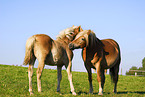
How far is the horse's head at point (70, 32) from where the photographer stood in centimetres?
905

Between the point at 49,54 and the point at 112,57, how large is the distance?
11.5ft

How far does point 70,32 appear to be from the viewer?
9062 millimetres

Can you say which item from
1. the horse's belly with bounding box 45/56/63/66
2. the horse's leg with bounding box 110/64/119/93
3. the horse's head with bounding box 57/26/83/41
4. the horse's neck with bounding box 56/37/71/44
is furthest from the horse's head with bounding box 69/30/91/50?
the horse's leg with bounding box 110/64/119/93

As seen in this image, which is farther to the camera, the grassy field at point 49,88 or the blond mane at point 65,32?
the blond mane at point 65,32

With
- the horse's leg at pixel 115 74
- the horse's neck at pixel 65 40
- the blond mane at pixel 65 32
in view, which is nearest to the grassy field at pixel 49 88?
A: the horse's leg at pixel 115 74

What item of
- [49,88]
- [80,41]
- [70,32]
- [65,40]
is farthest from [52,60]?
[49,88]

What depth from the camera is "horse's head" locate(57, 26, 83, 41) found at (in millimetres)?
9047

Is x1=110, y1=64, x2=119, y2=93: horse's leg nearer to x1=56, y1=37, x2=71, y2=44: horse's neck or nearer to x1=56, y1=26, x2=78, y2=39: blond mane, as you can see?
x1=56, y1=37, x2=71, y2=44: horse's neck

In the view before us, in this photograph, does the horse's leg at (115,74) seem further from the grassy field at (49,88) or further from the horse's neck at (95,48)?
the horse's neck at (95,48)

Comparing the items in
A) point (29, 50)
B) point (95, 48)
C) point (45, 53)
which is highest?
point (95, 48)

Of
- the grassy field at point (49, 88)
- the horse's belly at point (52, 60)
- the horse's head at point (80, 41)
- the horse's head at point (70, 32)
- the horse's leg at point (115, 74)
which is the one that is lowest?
the grassy field at point (49, 88)

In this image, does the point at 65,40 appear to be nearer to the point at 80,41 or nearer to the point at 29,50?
the point at 80,41

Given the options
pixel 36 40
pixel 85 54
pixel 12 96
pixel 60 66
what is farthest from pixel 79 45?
pixel 12 96

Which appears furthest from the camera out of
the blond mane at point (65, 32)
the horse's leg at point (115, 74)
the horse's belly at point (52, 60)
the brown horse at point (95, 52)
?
the horse's leg at point (115, 74)
